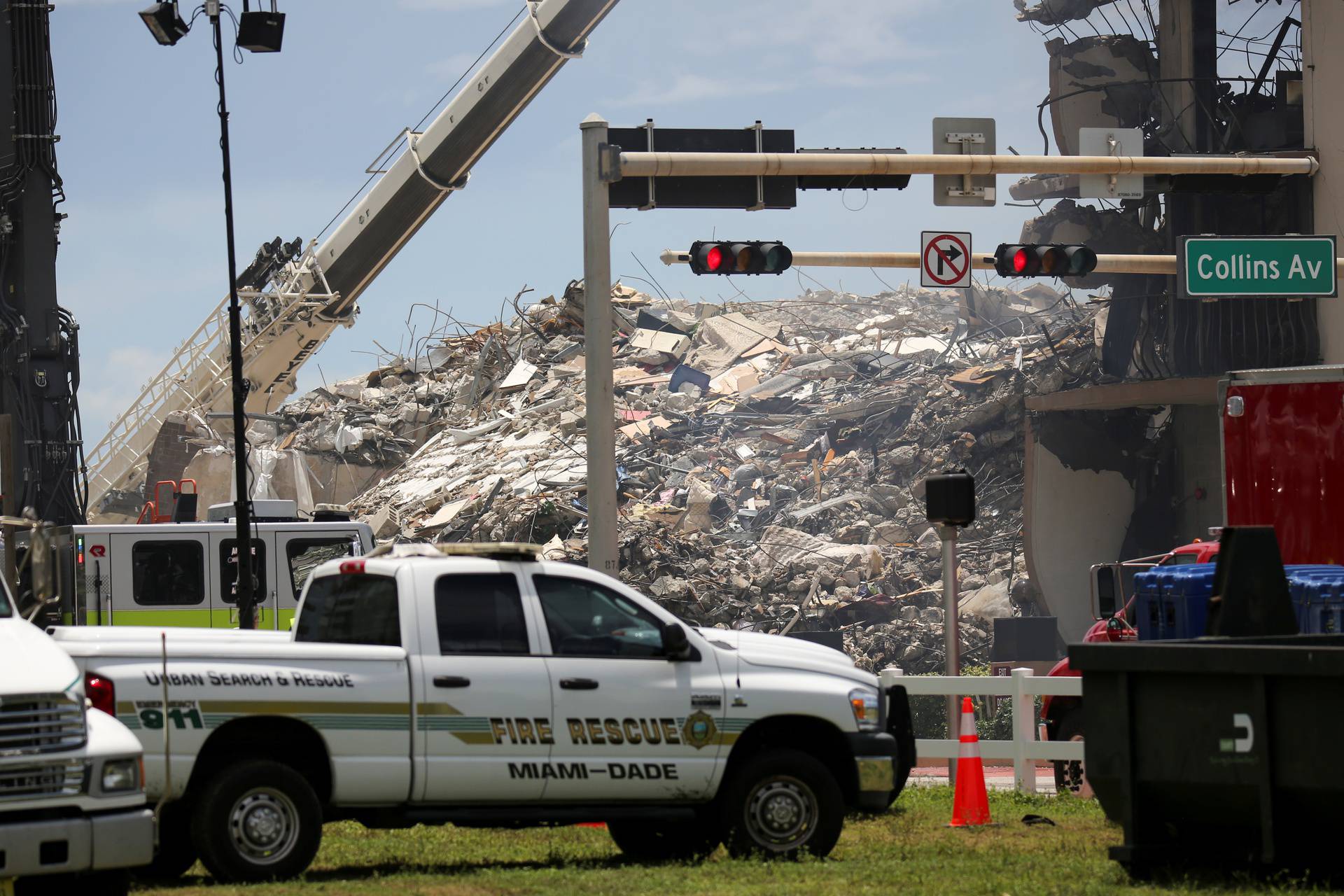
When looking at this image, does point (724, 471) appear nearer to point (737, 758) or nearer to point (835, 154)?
point (835, 154)

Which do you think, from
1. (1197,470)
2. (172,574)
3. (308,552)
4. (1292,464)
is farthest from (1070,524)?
(172,574)

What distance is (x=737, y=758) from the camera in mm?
9750

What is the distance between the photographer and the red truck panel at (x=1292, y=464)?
12867 millimetres

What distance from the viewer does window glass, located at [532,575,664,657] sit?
958 cm

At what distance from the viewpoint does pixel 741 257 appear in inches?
733

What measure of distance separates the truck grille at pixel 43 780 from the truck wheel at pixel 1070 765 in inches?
349

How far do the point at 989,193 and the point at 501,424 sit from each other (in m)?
20.3

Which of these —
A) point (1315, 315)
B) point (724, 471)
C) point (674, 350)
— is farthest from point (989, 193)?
point (674, 350)

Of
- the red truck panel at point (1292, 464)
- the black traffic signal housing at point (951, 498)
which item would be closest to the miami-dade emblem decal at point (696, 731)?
the black traffic signal housing at point (951, 498)

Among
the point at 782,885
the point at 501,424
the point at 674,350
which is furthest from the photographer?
the point at 674,350

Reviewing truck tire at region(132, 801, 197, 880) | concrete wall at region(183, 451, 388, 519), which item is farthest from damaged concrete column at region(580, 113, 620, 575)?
concrete wall at region(183, 451, 388, 519)

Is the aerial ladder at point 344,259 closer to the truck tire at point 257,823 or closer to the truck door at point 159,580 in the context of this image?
the truck door at point 159,580

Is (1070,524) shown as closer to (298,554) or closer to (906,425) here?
(906,425)

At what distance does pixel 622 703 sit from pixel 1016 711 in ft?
17.6
